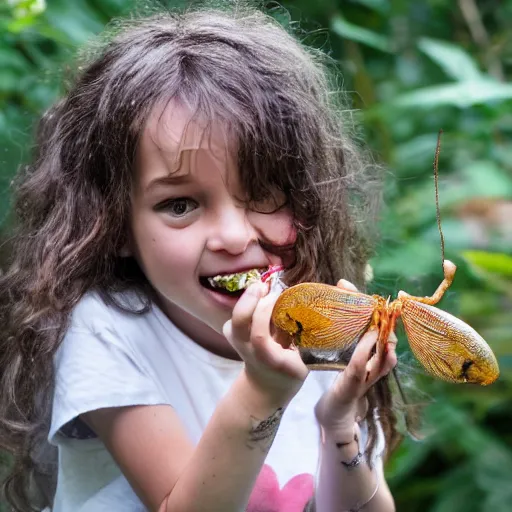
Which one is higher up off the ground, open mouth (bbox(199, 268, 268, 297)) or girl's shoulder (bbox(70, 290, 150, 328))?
open mouth (bbox(199, 268, 268, 297))

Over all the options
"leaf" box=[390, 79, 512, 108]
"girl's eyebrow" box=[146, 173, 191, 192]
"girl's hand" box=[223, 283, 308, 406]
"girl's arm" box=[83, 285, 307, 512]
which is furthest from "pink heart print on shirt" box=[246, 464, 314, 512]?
"leaf" box=[390, 79, 512, 108]

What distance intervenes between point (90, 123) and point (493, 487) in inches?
46.5

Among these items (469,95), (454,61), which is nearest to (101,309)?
(469,95)

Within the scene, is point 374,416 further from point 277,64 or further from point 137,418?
point 277,64

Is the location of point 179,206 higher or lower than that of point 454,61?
higher

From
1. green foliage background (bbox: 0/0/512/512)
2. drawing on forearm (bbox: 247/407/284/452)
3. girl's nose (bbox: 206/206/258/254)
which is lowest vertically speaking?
green foliage background (bbox: 0/0/512/512)

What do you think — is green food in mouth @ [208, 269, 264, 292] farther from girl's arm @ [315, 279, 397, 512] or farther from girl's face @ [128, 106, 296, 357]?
girl's arm @ [315, 279, 397, 512]

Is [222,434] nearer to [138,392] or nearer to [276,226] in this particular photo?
[138,392]

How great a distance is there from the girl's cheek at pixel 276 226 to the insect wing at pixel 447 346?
22 centimetres

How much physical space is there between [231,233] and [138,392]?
21 centimetres

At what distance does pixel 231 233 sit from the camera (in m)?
0.99

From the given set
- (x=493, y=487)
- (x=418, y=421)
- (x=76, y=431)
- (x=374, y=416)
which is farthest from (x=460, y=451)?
(x=76, y=431)

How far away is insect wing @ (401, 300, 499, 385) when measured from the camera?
0.82 meters

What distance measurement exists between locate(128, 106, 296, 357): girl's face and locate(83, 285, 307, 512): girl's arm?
101mm
